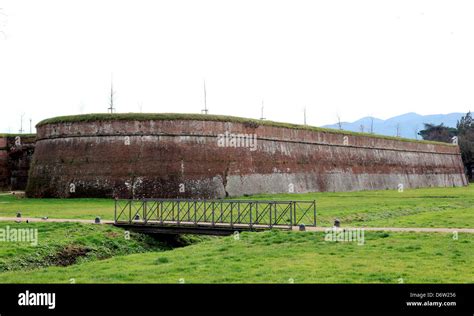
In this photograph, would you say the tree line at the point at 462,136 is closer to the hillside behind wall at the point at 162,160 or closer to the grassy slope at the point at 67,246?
the hillside behind wall at the point at 162,160

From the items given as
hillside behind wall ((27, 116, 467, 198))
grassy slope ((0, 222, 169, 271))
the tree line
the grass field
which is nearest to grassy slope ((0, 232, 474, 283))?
the grass field

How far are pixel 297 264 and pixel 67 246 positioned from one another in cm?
875

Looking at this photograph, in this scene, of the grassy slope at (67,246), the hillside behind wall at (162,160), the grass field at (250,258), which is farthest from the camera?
the hillside behind wall at (162,160)

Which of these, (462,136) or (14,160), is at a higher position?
(462,136)

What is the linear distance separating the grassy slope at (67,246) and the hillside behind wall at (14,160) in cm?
3150

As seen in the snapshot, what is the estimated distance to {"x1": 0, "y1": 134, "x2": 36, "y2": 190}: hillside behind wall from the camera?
51500 millimetres

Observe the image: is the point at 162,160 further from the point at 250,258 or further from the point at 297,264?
the point at 297,264

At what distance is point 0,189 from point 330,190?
29.1 meters

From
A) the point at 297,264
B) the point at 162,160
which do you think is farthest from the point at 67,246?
the point at 162,160

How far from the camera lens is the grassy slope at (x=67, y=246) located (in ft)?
55.3

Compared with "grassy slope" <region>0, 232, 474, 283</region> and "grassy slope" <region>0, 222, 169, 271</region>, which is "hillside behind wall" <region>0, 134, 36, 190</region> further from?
"grassy slope" <region>0, 232, 474, 283</region>

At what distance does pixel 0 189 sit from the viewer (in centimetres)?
5100

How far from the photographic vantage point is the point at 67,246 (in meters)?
18.6

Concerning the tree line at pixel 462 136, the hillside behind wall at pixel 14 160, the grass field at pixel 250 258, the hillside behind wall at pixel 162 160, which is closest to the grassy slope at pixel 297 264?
the grass field at pixel 250 258
